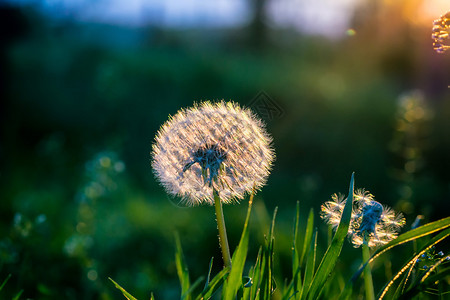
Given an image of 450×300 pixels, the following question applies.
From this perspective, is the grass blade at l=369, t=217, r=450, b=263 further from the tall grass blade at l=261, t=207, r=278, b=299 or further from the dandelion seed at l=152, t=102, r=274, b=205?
the dandelion seed at l=152, t=102, r=274, b=205

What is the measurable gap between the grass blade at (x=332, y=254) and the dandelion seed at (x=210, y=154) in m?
0.36

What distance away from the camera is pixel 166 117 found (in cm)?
920

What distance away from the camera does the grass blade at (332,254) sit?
1483 mm

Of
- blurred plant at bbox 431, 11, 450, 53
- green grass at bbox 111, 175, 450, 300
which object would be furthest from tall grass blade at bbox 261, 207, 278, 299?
blurred plant at bbox 431, 11, 450, 53

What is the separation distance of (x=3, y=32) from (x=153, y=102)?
219 inches

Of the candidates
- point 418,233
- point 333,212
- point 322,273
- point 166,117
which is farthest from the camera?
point 166,117

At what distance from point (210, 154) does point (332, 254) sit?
58cm

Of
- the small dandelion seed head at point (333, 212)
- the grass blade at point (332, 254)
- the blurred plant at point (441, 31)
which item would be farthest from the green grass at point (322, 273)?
the blurred plant at point (441, 31)

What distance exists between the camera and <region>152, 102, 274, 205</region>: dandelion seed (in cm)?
178

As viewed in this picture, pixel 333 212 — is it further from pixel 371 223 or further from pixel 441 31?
pixel 441 31

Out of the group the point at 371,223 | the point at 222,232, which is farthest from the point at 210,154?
the point at 371,223

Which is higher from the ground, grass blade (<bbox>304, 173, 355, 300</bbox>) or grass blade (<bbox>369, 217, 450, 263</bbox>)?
grass blade (<bbox>369, 217, 450, 263</bbox>)

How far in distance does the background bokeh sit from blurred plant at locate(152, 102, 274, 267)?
63 cm

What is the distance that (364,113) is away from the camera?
30.8ft
